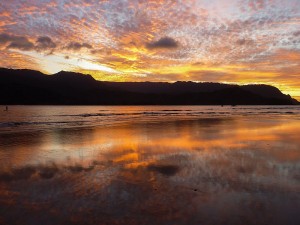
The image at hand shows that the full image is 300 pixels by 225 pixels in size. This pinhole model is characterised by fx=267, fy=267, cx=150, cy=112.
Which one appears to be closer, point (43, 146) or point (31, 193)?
point (31, 193)

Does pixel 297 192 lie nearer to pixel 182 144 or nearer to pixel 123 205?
pixel 123 205

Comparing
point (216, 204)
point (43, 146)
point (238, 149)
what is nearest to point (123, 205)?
point (216, 204)

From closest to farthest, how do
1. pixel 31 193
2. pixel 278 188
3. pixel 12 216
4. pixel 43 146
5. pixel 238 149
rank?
1. pixel 12 216
2. pixel 31 193
3. pixel 278 188
4. pixel 238 149
5. pixel 43 146

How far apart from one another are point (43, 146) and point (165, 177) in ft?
35.6

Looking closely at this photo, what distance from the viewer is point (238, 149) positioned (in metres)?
16.3

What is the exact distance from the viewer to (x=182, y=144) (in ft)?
60.5

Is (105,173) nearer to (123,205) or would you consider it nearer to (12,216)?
(123,205)

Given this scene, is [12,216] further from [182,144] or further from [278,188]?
[182,144]

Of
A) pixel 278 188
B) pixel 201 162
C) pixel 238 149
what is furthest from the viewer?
pixel 238 149

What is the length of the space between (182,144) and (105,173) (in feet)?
28.6

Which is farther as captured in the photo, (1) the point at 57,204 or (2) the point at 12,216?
(1) the point at 57,204

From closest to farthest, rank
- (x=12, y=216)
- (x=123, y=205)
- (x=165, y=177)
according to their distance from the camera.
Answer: (x=12, y=216) → (x=123, y=205) → (x=165, y=177)

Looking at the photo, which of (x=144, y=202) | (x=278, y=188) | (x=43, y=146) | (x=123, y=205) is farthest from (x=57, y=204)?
(x=43, y=146)

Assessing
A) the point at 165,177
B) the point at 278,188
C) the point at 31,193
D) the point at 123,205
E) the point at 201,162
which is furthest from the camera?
the point at 201,162
